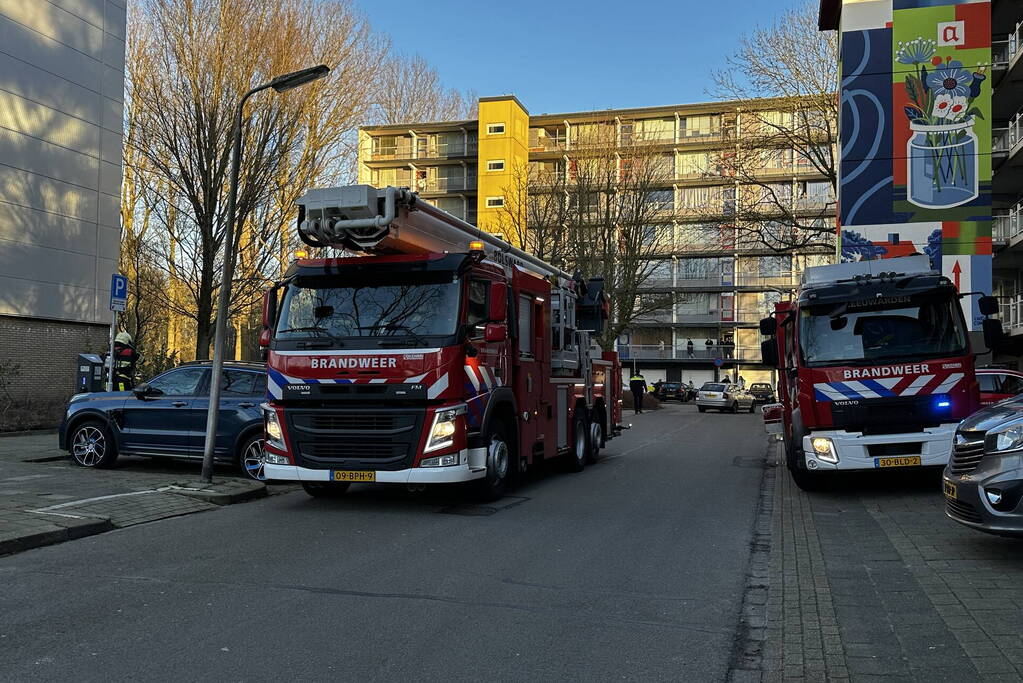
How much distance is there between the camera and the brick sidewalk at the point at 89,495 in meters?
7.84

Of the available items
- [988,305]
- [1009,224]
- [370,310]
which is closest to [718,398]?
[1009,224]

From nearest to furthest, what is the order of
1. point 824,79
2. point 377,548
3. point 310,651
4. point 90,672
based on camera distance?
point 90,672 → point 310,651 → point 377,548 → point 824,79

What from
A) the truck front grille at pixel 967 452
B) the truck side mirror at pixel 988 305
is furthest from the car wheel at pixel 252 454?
the truck side mirror at pixel 988 305

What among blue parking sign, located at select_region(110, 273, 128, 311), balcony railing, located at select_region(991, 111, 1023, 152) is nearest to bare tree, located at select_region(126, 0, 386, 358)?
blue parking sign, located at select_region(110, 273, 128, 311)

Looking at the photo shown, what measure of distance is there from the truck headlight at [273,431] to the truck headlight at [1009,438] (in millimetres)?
6751

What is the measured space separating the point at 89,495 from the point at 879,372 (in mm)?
9189

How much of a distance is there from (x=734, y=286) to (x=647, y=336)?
28.5 ft

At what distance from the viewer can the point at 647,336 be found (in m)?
75.0

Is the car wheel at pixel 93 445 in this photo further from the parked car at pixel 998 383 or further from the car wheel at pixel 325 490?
the parked car at pixel 998 383

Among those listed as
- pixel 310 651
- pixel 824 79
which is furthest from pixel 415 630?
pixel 824 79

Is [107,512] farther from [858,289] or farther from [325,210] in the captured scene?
[858,289]

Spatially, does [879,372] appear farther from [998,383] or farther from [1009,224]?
[1009,224]

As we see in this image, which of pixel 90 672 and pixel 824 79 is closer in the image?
pixel 90 672

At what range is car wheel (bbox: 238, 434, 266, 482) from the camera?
38.3 feet
